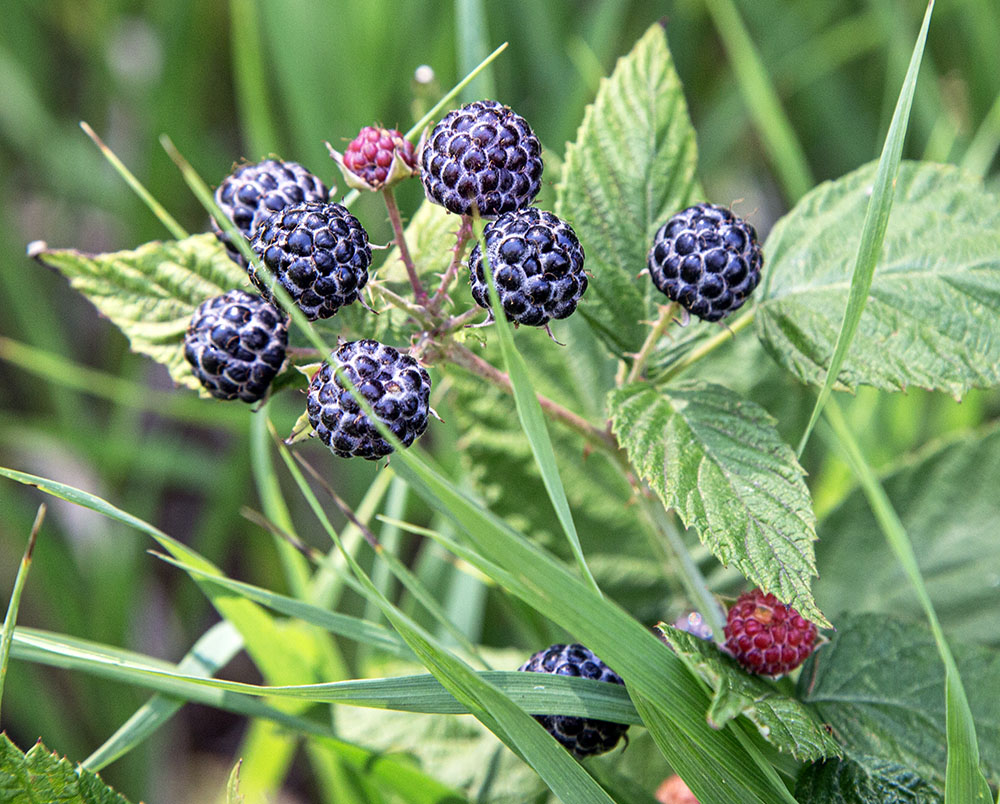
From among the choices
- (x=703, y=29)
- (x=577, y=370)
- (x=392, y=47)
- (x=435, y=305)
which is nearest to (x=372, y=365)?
(x=435, y=305)

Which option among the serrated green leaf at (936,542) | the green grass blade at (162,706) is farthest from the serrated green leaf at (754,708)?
the green grass blade at (162,706)

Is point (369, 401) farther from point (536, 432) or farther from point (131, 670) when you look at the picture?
point (131, 670)

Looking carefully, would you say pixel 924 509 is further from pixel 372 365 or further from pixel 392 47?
pixel 392 47

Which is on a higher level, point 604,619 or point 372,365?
point 372,365

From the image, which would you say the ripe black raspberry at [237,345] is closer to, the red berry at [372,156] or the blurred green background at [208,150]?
the red berry at [372,156]

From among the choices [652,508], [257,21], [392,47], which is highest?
[257,21]

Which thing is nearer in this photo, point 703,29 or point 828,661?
point 828,661

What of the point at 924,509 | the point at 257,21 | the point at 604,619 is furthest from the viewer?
the point at 257,21
